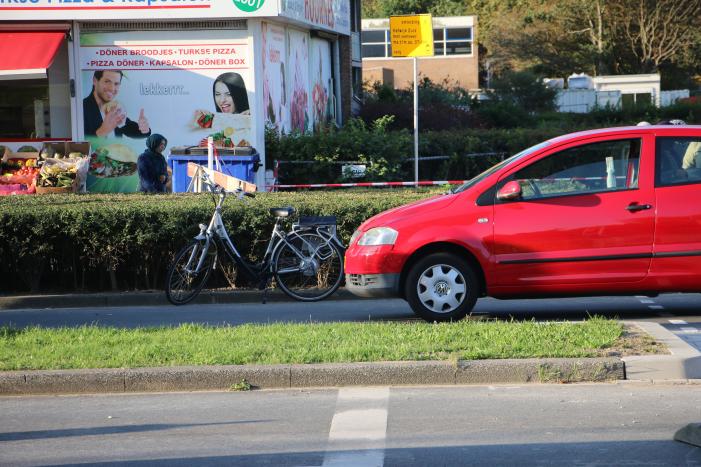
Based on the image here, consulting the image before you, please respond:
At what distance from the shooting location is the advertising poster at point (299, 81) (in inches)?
1029

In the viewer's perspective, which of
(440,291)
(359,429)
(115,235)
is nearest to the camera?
(359,429)

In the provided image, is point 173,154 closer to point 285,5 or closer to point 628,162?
point 285,5

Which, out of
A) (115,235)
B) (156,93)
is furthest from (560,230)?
(156,93)

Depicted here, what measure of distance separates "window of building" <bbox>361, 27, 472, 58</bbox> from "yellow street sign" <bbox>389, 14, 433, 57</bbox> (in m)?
38.4

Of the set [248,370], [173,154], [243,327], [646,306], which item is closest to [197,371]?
[248,370]

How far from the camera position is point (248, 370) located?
7.80 m

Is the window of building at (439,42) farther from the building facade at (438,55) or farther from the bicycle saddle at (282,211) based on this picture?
the bicycle saddle at (282,211)

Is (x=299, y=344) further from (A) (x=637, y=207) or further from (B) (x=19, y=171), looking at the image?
(B) (x=19, y=171)

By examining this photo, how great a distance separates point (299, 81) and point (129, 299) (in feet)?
49.3

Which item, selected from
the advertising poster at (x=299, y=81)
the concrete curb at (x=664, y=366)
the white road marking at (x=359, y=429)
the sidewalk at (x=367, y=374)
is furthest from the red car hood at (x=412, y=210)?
the advertising poster at (x=299, y=81)

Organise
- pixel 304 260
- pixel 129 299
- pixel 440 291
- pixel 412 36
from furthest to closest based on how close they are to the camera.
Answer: pixel 412 36
pixel 129 299
pixel 304 260
pixel 440 291

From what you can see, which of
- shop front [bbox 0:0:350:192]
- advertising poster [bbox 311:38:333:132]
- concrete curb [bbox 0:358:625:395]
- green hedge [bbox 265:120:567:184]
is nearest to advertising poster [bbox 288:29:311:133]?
advertising poster [bbox 311:38:333:132]

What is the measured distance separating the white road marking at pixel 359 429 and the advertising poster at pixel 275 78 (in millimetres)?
16369

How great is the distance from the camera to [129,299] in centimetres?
1273
